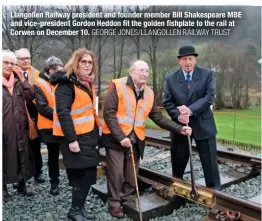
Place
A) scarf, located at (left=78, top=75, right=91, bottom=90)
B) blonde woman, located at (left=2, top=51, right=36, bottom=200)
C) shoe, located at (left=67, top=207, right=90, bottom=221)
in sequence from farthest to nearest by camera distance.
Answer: blonde woman, located at (left=2, top=51, right=36, bottom=200) → shoe, located at (left=67, top=207, right=90, bottom=221) → scarf, located at (left=78, top=75, right=91, bottom=90)

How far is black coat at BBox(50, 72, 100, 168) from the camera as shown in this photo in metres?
3.08

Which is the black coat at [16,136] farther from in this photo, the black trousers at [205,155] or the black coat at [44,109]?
the black trousers at [205,155]

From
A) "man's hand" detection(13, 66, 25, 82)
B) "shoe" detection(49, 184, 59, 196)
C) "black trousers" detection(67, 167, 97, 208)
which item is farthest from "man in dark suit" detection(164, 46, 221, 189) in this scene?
"man's hand" detection(13, 66, 25, 82)

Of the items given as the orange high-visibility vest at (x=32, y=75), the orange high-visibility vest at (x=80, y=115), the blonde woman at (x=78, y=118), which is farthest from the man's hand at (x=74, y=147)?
the orange high-visibility vest at (x=32, y=75)

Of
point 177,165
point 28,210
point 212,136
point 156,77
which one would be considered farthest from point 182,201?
point 156,77

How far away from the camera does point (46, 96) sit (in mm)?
3879

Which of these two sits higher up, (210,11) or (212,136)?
(210,11)

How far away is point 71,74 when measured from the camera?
10.3 ft

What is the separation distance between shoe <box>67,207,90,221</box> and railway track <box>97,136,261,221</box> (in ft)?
2.96

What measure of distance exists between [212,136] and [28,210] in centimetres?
212

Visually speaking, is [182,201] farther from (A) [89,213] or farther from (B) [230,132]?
(B) [230,132]

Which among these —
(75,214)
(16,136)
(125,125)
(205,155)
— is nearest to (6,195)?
(16,136)

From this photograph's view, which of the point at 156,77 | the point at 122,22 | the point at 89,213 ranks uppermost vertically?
the point at 122,22

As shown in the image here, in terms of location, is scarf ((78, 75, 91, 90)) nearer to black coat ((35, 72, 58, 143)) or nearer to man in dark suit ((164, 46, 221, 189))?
black coat ((35, 72, 58, 143))
